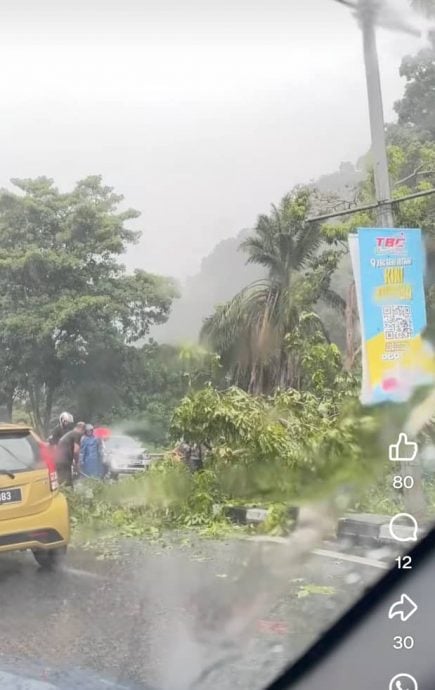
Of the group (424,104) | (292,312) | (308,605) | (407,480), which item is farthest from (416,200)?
(308,605)

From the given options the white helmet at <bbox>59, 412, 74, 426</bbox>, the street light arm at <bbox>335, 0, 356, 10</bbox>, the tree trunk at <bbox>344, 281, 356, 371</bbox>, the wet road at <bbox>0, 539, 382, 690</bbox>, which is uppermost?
the street light arm at <bbox>335, 0, 356, 10</bbox>

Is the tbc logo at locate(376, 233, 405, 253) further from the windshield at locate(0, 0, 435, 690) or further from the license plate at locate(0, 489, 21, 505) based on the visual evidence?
the license plate at locate(0, 489, 21, 505)

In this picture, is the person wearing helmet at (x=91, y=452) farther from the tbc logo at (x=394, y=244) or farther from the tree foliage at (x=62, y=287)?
the tbc logo at (x=394, y=244)

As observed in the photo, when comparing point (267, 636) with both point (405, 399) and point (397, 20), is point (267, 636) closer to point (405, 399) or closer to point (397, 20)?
point (405, 399)

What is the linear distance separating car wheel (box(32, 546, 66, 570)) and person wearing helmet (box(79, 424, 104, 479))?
0.18 meters

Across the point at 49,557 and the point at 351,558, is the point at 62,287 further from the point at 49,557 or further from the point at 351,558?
the point at 351,558

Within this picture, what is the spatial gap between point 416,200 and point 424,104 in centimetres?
20

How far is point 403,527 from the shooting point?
4.87 ft

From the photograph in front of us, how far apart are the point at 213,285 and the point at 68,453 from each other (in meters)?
0.45

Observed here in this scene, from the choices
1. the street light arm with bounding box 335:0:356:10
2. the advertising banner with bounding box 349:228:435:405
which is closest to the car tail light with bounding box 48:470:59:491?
the advertising banner with bounding box 349:228:435:405

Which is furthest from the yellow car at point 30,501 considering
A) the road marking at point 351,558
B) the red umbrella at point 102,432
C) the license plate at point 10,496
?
the road marking at point 351,558

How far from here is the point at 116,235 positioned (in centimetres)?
168

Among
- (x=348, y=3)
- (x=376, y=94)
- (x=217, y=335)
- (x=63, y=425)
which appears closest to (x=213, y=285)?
(x=217, y=335)

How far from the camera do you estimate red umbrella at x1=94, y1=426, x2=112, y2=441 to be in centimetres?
158
